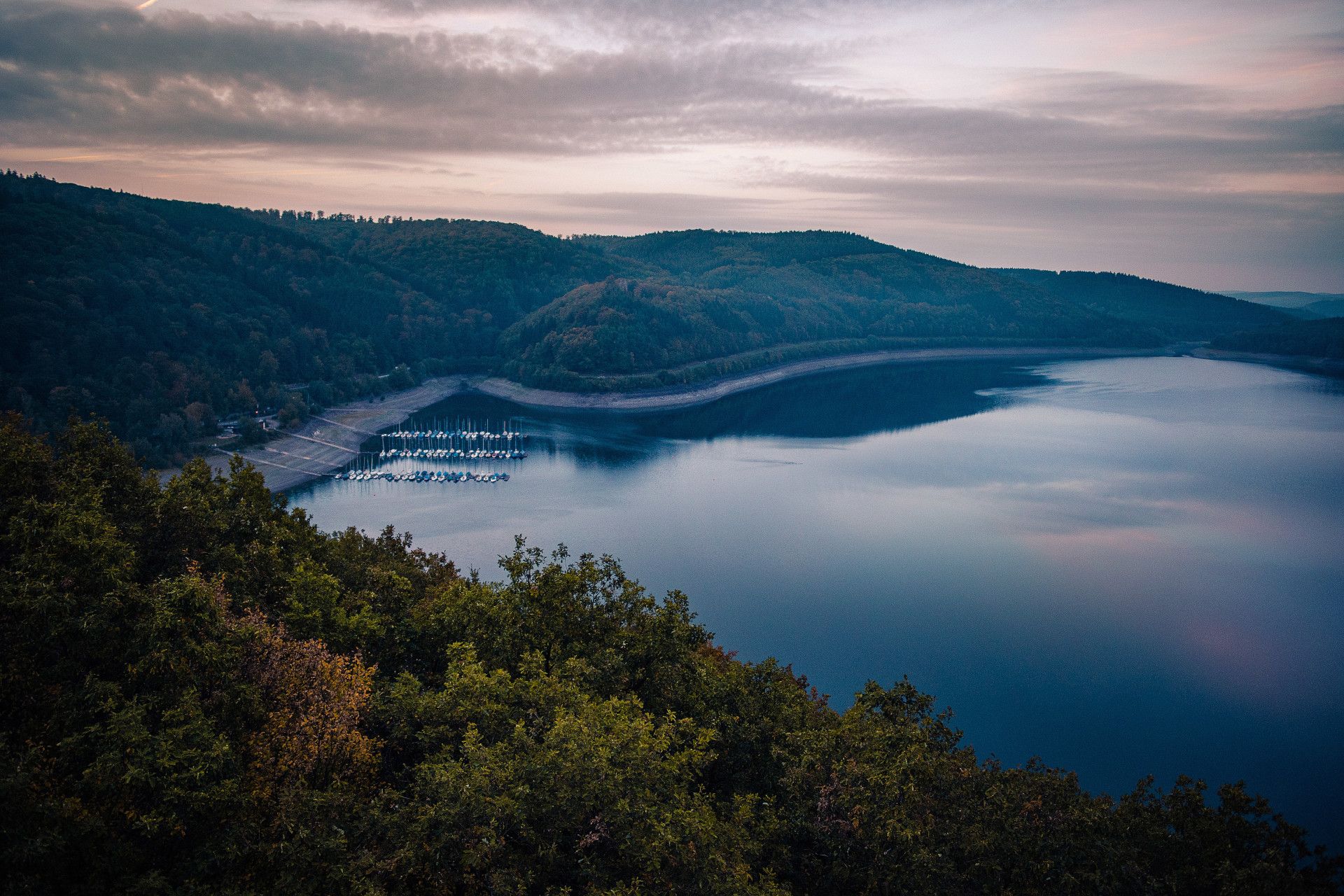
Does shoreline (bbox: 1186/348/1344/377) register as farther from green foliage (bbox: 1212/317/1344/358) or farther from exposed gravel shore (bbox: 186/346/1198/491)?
exposed gravel shore (bbox: 186/346/1198/491)

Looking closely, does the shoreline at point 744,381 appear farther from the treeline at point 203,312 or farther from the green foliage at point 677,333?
the treeline at point 203,312

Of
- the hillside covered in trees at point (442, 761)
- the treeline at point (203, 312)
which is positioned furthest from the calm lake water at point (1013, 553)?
the treeline at point (203, 312)

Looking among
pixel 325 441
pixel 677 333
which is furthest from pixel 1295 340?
pixel 325 441

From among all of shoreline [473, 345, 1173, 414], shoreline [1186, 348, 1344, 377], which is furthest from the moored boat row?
shoreline [1186, 348, 1344, 377]

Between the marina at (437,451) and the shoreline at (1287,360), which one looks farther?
the shoreline at (1287,360)

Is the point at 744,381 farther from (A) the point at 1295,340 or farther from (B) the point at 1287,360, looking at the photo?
(A) the point at 1295,340
